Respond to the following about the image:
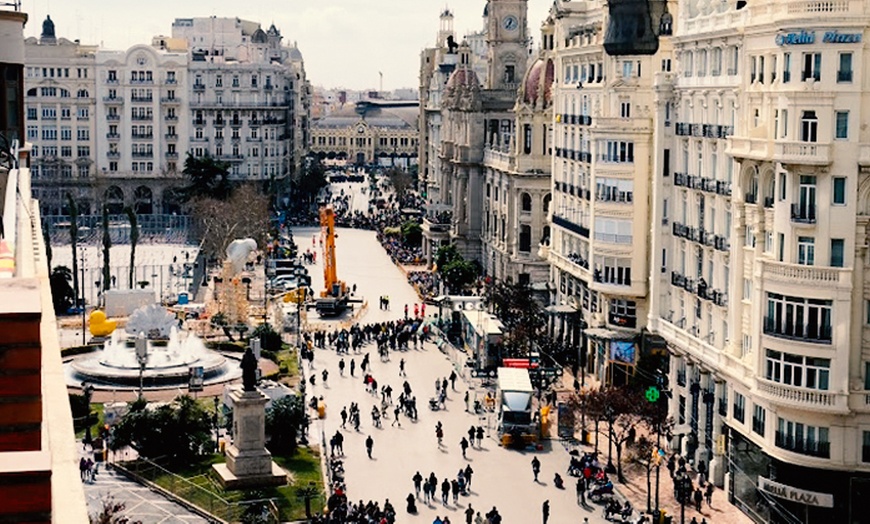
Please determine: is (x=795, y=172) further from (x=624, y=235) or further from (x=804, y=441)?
(x=624, y=235)

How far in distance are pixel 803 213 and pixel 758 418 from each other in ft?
19.7

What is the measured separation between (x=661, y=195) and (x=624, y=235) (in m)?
6.92

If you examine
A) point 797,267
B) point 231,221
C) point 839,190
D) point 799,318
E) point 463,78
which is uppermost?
point 463,78

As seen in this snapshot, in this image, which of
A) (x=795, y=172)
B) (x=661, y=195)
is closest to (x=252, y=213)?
(x=661, y=195)

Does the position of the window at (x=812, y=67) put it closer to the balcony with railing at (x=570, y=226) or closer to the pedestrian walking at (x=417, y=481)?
the pedestrian walking at (x=417, y=481)

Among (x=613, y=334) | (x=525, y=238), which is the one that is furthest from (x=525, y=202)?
(x=613, y=334)

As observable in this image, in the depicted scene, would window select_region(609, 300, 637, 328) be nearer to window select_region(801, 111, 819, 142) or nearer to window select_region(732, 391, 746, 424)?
window select_region(732, 391, 746, 424)

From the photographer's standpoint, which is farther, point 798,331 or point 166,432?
point 166,432

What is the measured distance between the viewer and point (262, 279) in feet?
321

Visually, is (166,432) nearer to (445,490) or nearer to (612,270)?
(445,490)

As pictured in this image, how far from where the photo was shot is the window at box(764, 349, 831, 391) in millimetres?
37531

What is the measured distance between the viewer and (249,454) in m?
44.1

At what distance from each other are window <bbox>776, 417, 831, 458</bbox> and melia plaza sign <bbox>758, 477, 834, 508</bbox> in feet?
3.40

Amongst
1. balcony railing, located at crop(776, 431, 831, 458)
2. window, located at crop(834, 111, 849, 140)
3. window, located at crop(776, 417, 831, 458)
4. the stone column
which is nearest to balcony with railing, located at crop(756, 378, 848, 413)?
window, located at crop(776, 417, 831, 458)
